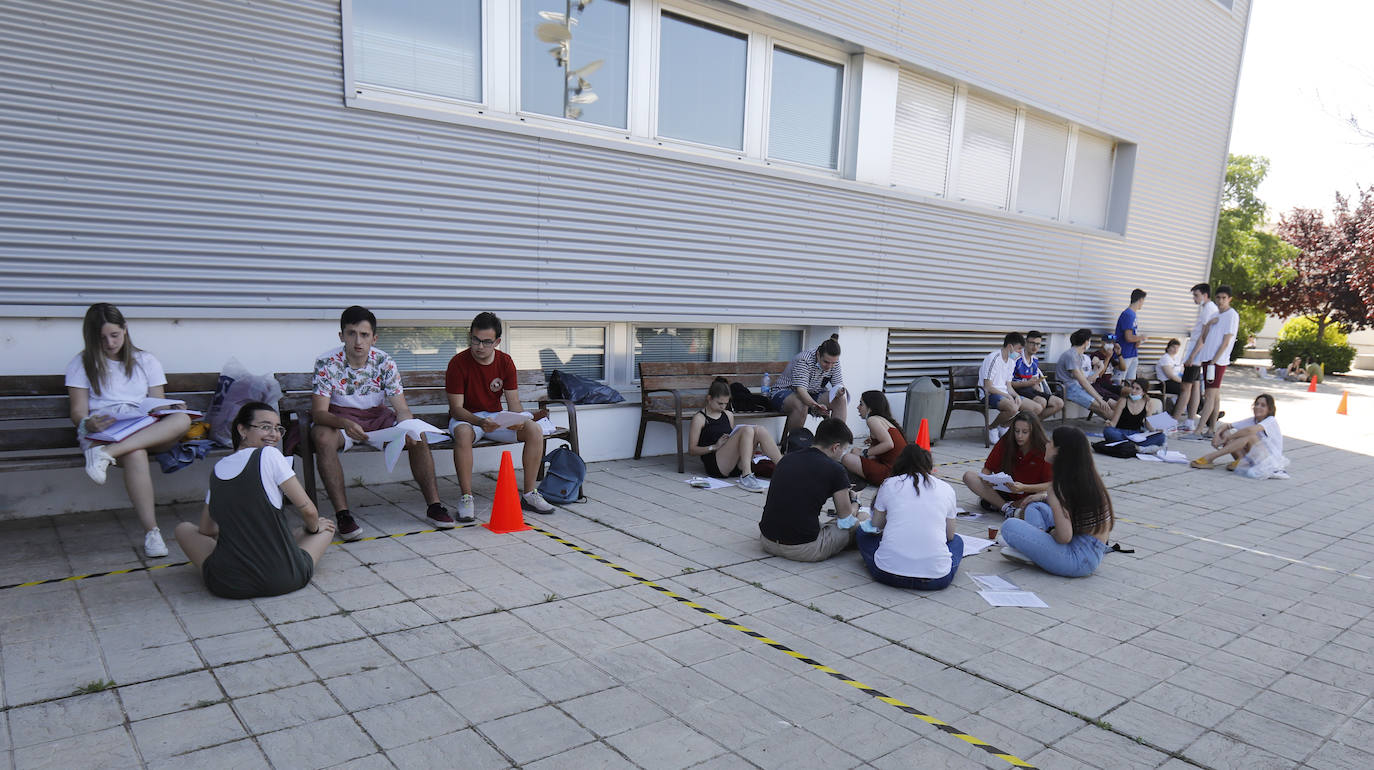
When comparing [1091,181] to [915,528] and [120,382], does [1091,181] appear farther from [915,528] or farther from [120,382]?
[120,382]

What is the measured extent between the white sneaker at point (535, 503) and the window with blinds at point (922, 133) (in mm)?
6598

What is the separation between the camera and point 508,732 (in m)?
2.99

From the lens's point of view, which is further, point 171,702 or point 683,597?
point 683,597

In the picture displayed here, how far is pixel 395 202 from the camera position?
20.7 ft

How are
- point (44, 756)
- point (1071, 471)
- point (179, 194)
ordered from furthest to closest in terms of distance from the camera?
point (179, 194)
point (1071, 471)
point (44, 756)

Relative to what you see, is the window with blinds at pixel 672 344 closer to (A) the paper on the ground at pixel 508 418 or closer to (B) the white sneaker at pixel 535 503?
(A) the paper on the ground at pixel 508 418

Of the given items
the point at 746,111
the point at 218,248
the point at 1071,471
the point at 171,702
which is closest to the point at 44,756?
the point at 171,702

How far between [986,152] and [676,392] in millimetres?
6713

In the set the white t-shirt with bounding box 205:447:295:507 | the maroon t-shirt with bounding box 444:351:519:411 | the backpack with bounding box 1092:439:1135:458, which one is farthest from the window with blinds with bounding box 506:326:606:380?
the backpack with bounding box 1092:439:1135:458

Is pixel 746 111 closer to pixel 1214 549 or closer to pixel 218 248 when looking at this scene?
pixel 218 248

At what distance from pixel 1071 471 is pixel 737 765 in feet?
10.6

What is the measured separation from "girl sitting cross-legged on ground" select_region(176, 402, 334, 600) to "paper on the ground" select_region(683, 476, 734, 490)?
3.65 m

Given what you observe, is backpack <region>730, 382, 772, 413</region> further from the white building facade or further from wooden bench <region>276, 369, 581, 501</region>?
wooden bench <region>276, 369, 581, 501</region>

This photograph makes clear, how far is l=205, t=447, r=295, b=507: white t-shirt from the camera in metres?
3.92
